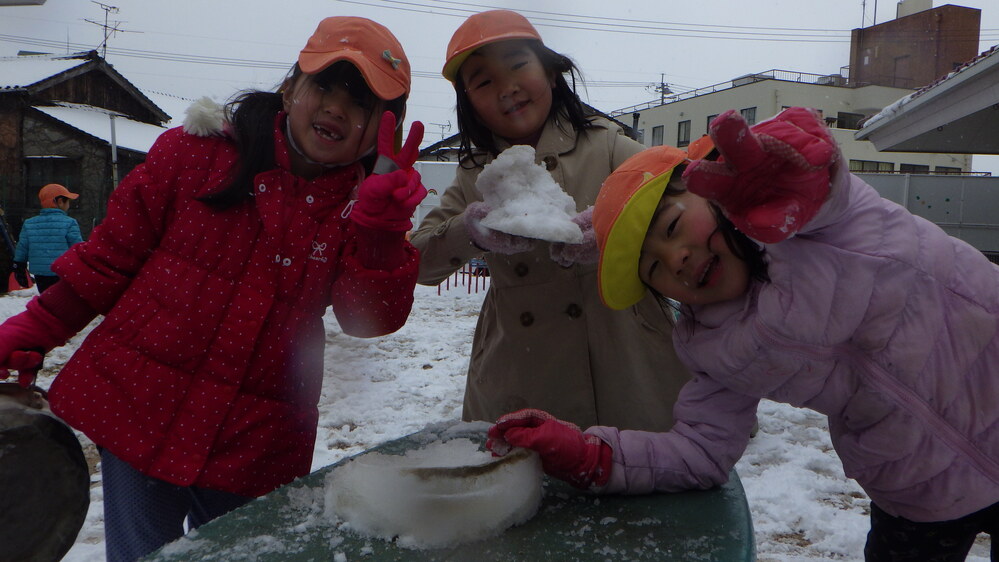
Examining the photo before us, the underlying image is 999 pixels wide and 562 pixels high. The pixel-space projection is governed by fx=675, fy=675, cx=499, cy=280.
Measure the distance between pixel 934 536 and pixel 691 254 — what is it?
85cm

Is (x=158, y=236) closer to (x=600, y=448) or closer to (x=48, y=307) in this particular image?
(x=48, y=307)

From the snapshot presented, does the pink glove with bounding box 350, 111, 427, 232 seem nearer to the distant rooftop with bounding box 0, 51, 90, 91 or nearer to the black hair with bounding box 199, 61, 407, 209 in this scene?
the black hair with bounding box 199, 61, 407, 209

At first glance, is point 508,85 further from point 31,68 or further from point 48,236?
point 31,68

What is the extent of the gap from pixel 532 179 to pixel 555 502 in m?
0.76

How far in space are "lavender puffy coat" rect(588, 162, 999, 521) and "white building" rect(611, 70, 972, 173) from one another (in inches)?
1120

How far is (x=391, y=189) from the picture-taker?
4.33 ft

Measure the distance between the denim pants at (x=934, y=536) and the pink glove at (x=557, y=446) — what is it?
0.71 metres

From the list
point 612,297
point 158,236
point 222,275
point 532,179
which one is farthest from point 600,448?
point 158,236

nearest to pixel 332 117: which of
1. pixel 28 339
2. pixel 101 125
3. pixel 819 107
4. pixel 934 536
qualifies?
pixel 28 339

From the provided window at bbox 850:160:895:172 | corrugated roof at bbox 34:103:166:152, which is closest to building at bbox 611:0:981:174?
window at bbox 850:160:895:172

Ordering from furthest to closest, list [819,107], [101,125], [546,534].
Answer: [819,107]
[101,125]
[546,534]

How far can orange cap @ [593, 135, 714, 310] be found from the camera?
1239 mm

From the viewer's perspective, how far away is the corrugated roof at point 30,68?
740 inches

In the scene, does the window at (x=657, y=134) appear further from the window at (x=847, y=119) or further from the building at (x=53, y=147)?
the building at (x=53, y=147)
